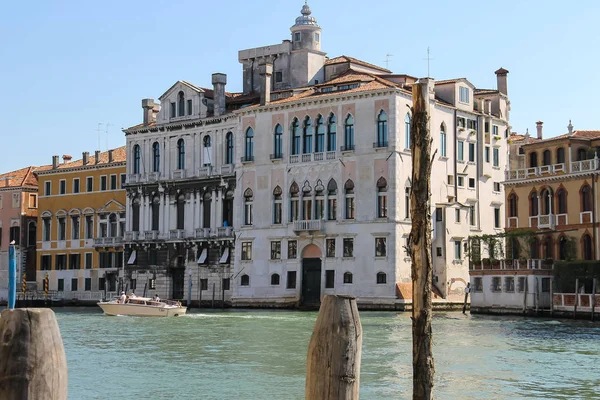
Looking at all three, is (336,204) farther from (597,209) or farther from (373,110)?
(597,209)

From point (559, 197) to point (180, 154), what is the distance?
18449 mm

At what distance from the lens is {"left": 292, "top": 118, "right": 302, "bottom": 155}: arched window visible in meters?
40.9

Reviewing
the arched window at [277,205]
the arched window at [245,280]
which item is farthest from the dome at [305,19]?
the arched window at [245,280]

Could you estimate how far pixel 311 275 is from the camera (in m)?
40.1

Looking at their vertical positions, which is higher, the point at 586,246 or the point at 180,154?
the point at 180,154

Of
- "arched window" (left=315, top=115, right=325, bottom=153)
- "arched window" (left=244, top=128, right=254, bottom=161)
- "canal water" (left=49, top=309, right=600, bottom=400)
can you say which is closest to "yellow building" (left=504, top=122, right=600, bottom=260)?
"canal water" (left=49, top=309, right=600, bottom=400)

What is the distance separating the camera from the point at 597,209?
31.8m

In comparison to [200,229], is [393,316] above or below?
below

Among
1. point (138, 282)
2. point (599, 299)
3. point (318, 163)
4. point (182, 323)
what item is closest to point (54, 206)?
point (138, 282)

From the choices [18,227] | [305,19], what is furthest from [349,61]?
[18,227]

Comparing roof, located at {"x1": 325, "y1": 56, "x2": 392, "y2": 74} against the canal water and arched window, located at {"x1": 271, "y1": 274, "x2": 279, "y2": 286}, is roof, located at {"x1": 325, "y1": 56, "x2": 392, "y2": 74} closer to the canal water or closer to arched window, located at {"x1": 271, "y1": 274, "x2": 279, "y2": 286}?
arched window, located at {"x1": 271, "y1": 274, "x2": 279, "y2": 286}

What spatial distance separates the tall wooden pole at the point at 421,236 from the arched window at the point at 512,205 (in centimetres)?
3003

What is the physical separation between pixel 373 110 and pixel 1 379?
3561 cm

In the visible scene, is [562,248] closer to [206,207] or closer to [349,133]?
[349,133]
